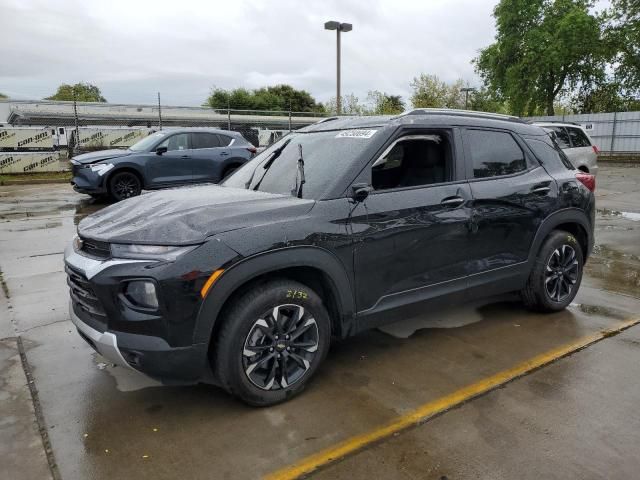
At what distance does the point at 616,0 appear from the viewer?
96.7 ft

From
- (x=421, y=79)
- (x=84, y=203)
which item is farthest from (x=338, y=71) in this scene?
(x=421, y=79)

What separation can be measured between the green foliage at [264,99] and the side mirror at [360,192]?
42054 millimetres

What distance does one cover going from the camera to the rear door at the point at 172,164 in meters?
11.5

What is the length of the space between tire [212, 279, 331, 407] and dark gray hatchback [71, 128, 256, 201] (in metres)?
7.96

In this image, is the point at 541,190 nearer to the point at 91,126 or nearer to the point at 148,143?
the point at 148,143

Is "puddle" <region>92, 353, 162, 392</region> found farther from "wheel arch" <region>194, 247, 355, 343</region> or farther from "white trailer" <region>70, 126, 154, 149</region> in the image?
"white trailer" <region>70, 126, 154, 149</region>

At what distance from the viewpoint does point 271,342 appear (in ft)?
9.83

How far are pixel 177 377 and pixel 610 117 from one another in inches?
1166

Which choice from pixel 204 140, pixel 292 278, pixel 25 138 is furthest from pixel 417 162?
pixel 25 138

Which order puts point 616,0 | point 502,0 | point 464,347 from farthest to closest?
point 502,0 → point 616,0 → point 464,347

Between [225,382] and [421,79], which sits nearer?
[225,382]

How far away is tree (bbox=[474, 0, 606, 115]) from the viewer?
3061cm

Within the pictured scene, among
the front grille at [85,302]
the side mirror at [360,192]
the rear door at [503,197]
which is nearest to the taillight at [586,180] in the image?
the rear door at [503,197]

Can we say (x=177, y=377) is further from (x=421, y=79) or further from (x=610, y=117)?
(x=421, y=79)
